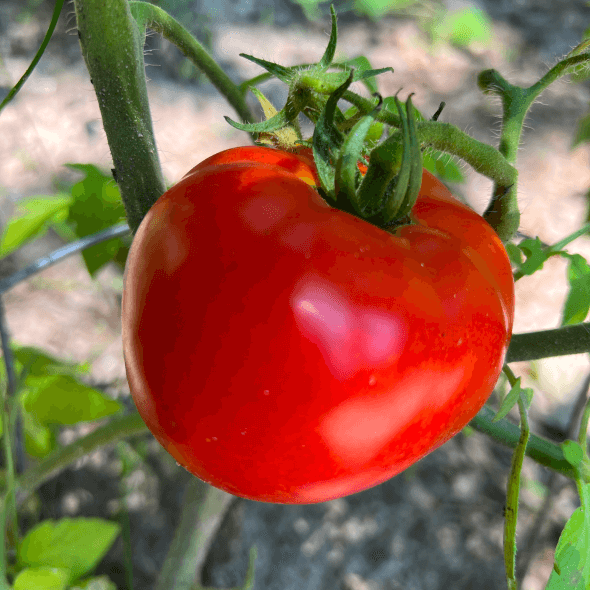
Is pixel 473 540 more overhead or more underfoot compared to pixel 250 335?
more underfoot

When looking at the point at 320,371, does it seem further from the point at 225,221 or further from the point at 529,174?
the point at 529,174

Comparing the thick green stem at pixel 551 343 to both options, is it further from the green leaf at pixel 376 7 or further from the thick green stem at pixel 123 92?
the green leaf at pixel 376 7

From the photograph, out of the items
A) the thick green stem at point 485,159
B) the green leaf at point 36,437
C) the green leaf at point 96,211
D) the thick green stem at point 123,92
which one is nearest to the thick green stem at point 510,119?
the thick green stem at point 485,159

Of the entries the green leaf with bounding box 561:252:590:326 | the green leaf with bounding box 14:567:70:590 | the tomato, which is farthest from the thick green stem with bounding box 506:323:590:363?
the green leaf with bounding box 14:567:70:590

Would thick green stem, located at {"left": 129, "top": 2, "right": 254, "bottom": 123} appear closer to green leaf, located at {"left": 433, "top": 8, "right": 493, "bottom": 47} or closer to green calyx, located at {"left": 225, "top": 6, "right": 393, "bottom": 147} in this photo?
green calyx, located at {"left": 225, "top": 6, "right": 393, "bottom": 147}

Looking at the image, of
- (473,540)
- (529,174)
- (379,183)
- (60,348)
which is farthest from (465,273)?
(529,174)
